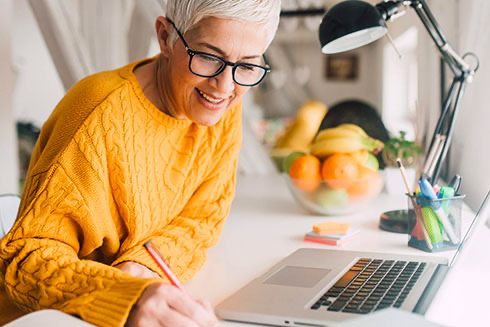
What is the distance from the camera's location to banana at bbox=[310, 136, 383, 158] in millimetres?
1529

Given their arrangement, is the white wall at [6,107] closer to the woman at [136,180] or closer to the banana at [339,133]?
the woman at [136,180]

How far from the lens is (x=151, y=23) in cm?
222

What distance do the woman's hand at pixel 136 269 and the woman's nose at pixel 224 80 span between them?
37 centimetres

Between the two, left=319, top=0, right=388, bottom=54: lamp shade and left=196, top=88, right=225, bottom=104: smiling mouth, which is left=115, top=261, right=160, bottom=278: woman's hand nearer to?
left=196, top=88, right=225, bottom=104: smiling mouth

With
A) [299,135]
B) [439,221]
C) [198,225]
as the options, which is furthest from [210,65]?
→ [299,135]

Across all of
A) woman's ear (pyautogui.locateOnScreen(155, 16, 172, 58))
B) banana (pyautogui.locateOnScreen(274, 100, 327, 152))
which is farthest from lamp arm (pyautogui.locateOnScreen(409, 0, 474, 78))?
banana (pyautogui.locateOnScreen(274, 100, 327, 152))

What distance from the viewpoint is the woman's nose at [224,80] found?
102cm

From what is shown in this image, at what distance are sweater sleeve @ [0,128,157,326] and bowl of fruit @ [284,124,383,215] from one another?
0.66 metres

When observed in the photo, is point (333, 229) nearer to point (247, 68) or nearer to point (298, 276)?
point (298, 276)

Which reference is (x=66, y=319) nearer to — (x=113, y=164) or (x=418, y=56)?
(x=113, y=164)

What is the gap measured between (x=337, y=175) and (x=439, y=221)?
37 centimetres

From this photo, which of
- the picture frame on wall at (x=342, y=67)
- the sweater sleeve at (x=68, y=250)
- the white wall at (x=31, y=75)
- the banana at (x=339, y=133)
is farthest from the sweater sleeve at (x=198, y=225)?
the picture frame on wall at (x=342, y=67)

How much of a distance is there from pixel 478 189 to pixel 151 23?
1.50 m

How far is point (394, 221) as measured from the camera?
4.52ft
